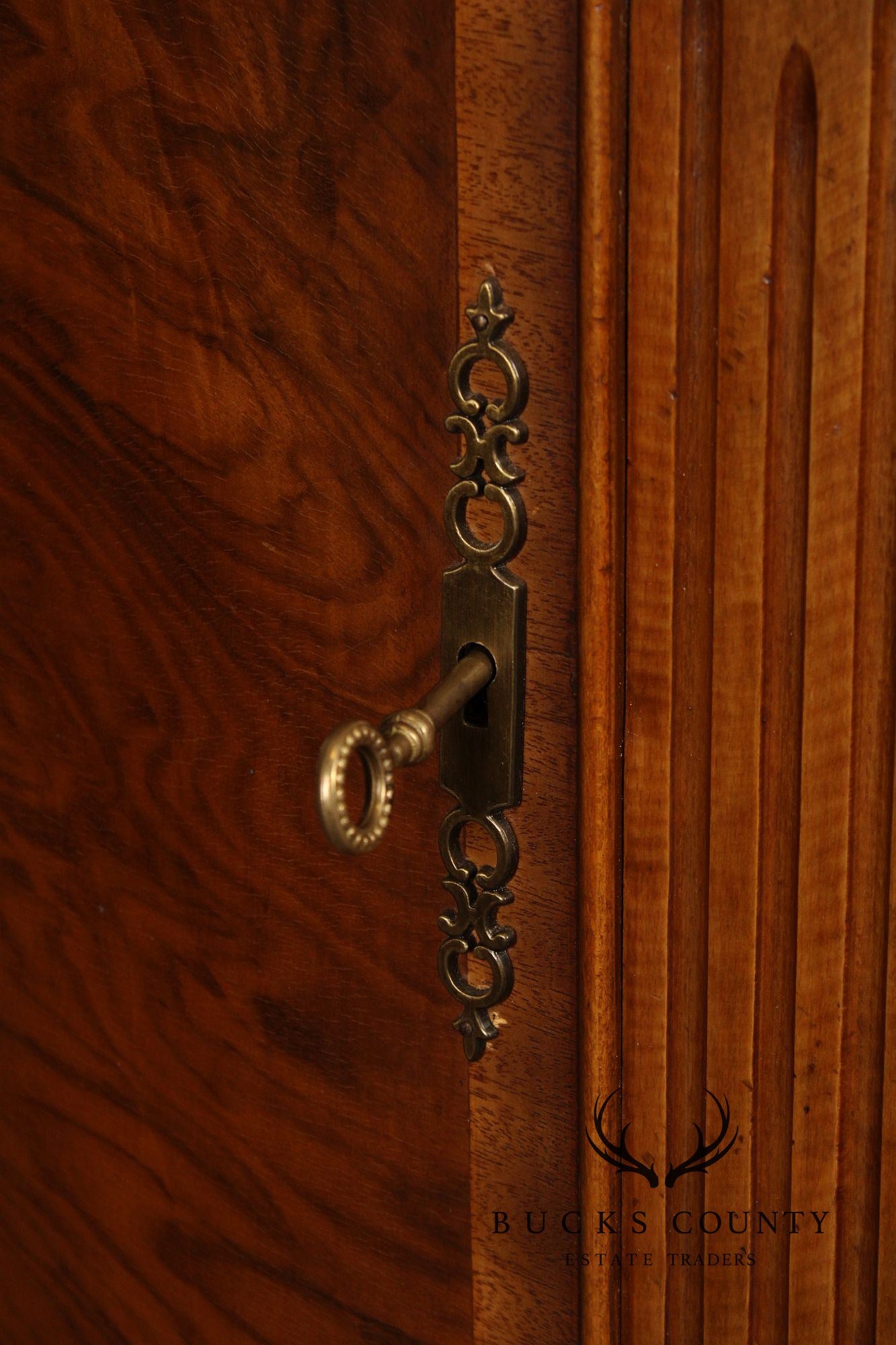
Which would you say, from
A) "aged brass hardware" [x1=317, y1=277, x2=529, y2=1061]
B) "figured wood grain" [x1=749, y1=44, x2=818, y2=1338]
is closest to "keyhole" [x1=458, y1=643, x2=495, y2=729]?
"aged brass hardware" [x1=317, y1=277, x2=529, y2=1061]

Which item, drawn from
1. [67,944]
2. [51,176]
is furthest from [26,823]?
[51,176]

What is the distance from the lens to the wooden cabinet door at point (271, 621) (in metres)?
0.47

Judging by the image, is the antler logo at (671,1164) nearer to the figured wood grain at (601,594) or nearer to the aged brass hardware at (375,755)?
the figured wood grain at (601,594)

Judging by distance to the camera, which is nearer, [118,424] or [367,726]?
[367,726]

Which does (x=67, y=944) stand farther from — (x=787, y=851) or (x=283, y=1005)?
(x=787, y=851)

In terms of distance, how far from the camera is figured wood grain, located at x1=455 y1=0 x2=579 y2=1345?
1.42ft

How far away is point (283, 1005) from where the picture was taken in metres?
0.61

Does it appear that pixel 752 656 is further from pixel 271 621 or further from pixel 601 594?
pixel 271 621

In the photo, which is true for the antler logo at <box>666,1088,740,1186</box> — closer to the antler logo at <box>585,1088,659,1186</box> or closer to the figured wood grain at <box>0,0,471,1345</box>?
the antler logo at <box>585,1088,659,1186</box>

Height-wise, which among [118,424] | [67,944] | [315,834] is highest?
[118,424]

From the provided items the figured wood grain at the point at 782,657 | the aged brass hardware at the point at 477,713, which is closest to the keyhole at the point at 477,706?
the aged brass hardware at the point at 477,713

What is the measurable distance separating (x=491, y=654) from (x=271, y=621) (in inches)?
5.1

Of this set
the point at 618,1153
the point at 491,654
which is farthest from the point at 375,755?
the point at 618,1153

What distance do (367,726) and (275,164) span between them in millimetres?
232
